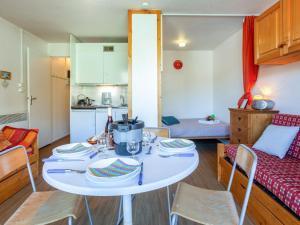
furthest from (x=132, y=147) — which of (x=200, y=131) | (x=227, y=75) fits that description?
(x=227, y=75)

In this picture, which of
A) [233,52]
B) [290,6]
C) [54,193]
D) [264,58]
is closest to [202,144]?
[233,52]

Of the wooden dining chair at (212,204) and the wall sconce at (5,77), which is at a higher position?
the wall sconce at (5,77)

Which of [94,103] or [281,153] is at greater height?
[94,103]

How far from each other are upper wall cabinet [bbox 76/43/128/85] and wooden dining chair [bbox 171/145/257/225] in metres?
3.30

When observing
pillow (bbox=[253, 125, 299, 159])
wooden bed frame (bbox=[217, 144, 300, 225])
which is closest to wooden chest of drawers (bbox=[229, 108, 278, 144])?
pillow (bbox=[253, 125, 299, 159])

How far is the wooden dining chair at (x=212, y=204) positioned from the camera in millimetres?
1074

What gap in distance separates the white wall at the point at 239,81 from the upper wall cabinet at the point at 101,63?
2.33m

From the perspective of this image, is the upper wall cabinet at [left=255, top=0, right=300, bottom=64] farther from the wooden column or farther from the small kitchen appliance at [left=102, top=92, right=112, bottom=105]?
the small kitchen appliance at [left=102, top=92, right=112, bottom=105]

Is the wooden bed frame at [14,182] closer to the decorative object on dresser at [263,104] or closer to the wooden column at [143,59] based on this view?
the wooden column at [143,59]

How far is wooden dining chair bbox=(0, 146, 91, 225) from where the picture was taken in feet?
3.63

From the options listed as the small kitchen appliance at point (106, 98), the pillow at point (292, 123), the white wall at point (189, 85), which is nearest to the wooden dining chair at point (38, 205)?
the pillow at point (292, 123)

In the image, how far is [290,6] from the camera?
2016 mm

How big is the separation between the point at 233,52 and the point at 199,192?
3.64 meters

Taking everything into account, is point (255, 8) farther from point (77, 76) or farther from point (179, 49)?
point (77, 76)
